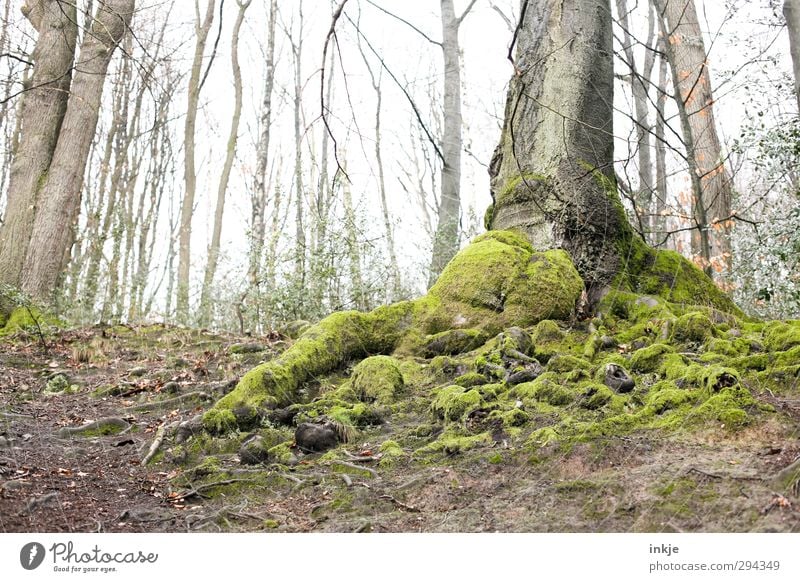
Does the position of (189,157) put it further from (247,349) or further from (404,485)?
(404,485)

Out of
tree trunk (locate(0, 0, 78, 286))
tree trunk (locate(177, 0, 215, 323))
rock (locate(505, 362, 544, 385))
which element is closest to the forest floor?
rock (locate(505, 362, 544, 385))

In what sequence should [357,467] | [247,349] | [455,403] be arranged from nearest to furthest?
[357,467], [455,403], [247,349]

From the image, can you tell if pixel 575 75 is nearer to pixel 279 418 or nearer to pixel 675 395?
pixel 675 395

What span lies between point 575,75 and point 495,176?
43.8 inches

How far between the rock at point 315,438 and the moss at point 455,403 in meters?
0.61

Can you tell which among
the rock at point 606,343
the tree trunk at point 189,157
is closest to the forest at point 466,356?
the rock at point 606,343

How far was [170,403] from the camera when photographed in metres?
4.88

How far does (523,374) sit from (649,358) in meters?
0.74

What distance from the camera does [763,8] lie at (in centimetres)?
862

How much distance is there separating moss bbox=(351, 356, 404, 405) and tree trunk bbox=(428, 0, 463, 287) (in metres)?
5.71

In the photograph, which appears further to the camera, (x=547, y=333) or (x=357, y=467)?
(x=547, y=333)

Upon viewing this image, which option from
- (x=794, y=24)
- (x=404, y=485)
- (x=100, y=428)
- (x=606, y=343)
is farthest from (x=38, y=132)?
(x=794, y=24)

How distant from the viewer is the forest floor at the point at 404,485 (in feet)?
7.97
